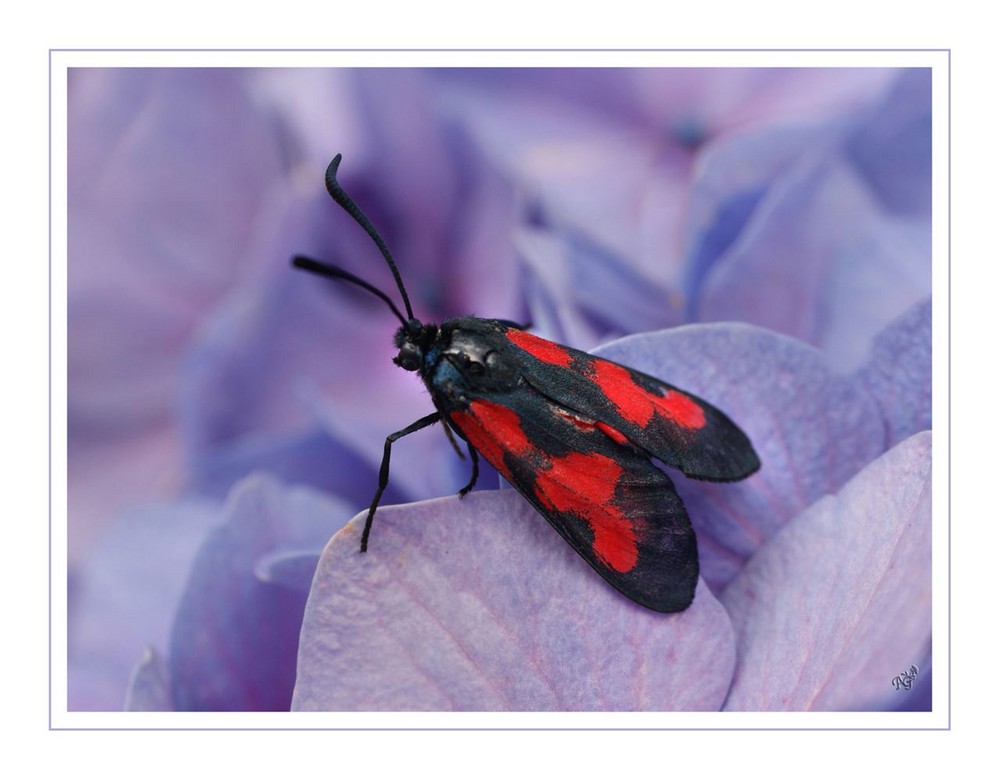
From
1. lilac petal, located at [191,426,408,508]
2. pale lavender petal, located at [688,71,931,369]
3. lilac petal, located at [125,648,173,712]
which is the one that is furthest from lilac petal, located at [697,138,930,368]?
lilac petal, located at [125,648,173,712]

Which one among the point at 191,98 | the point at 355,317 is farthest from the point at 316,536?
the point at 191,98

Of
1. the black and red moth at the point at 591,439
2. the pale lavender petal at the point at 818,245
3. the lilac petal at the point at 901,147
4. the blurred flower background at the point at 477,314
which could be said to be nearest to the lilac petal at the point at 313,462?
the blurred flower background at the point at 477,314

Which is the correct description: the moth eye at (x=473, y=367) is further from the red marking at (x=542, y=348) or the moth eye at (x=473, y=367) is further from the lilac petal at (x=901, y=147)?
the lilac petal at (x=901, y=147)

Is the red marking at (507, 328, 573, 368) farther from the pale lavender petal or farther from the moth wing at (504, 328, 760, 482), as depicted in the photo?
the pale lavender petal

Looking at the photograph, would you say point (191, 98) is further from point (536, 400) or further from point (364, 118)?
point (536, 400)

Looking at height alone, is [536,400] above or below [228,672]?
above

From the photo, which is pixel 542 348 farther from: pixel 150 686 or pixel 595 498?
pixel 150 686
